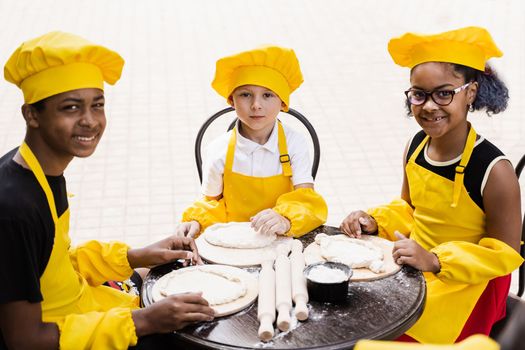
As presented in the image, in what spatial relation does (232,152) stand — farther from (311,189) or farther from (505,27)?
(505,27)

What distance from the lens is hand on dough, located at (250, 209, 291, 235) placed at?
2457 millimetres

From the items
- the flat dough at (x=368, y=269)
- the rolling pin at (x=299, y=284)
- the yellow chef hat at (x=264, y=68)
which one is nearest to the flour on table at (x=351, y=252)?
the flat dough at (x=368, y=269)

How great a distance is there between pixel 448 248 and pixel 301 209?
24.2 inches

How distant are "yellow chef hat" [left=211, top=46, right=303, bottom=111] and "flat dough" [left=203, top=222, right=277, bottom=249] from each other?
0.63 m

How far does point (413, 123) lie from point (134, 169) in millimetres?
2919

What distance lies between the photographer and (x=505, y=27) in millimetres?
9273

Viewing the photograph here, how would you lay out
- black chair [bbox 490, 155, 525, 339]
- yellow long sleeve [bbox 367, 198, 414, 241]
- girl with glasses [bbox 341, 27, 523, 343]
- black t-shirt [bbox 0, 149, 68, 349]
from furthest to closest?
yellow long sleeve [bbox 367, 198, 414, 241], black chair [bbox 490, 155, 525, 339], girl with glasses [bbox 341, 27, 523, 343], black t-shirt [bbox 0, 149, 68, 349]

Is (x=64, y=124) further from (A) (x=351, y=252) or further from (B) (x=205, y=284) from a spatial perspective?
(A) (x=351, y=252)

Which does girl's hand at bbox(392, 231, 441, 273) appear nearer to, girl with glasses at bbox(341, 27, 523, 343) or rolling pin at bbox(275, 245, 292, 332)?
girl with glasses at bbox(341, 27, 523, 343)

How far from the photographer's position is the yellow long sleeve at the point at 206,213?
9.07 ft

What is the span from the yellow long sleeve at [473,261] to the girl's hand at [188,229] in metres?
0.99

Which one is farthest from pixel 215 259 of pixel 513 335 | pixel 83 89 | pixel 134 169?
pixel 134 169

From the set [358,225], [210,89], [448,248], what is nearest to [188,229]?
[358,225]

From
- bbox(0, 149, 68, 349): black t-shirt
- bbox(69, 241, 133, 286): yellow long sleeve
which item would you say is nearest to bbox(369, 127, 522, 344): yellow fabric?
bbox(69, 241, 133, 286): yellow long sleeve
